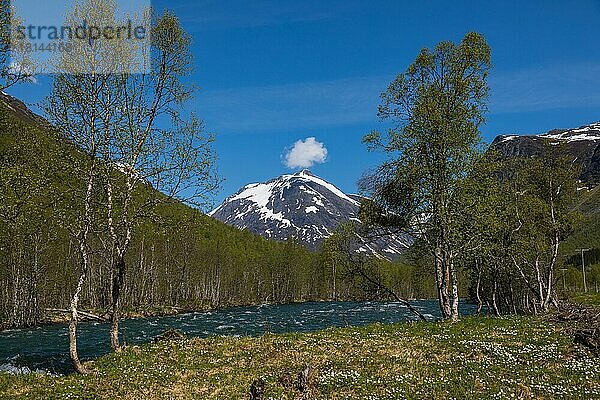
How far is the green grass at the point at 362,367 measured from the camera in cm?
1656

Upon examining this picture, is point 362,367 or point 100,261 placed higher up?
point 100,261

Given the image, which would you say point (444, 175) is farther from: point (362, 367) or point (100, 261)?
point (100, 261)

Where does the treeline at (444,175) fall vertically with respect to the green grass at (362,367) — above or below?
above

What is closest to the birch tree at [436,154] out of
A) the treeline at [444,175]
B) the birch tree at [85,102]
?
the treeline at [444,175]

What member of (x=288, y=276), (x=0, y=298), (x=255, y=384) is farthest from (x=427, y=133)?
(x=288, y=276)

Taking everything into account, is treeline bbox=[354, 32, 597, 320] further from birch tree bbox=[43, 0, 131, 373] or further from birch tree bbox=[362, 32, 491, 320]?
birch tree bbox=[43, 0, 131, 373]

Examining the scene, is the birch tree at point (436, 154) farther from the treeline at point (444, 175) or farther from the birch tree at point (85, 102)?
the birch tree at point (85, 102)

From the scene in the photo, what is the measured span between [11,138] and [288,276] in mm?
149313

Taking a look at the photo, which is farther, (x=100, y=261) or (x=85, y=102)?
(x=100, y=261)

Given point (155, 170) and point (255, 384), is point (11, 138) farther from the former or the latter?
point (255, 384)

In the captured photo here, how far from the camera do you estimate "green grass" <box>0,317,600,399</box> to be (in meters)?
16.6

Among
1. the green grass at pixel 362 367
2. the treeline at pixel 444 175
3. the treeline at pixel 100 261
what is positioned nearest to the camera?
the green grass at pixel 362 367

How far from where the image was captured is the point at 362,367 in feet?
63.0

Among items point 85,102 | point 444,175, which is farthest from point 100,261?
point 444,175
